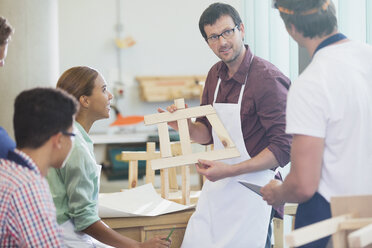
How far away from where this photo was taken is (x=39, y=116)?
142cm

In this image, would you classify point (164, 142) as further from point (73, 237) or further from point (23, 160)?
point (23, 160)

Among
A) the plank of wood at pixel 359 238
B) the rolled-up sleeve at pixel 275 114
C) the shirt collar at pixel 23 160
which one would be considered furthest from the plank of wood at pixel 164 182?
the plank of wood at pixel 359 238

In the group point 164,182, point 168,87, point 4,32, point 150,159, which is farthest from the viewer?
point 168,87

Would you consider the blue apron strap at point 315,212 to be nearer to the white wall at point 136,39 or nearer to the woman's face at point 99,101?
the woman's face at point 99,101

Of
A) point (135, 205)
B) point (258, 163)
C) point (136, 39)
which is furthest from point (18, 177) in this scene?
point (136, 39)

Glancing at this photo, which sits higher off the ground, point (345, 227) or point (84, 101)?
point (84, 101)

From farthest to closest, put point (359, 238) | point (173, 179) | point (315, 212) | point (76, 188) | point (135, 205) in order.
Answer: point (173, 179)
point (135, 205)
point (76, 188)
point (315, 212)
point (359, 238)

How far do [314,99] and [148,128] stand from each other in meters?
5.22

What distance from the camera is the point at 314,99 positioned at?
1.41 m

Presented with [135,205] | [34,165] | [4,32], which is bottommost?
[135,205]

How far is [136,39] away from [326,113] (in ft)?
18.0

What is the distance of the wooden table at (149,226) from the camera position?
2291 millimetres

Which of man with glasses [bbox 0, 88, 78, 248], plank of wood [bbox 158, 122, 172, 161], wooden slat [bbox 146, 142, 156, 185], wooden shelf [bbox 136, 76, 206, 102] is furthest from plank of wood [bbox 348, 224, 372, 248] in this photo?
wooden shelf [bbox 136, 76, 206, 102]

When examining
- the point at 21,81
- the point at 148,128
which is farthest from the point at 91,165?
the point at 148,128
